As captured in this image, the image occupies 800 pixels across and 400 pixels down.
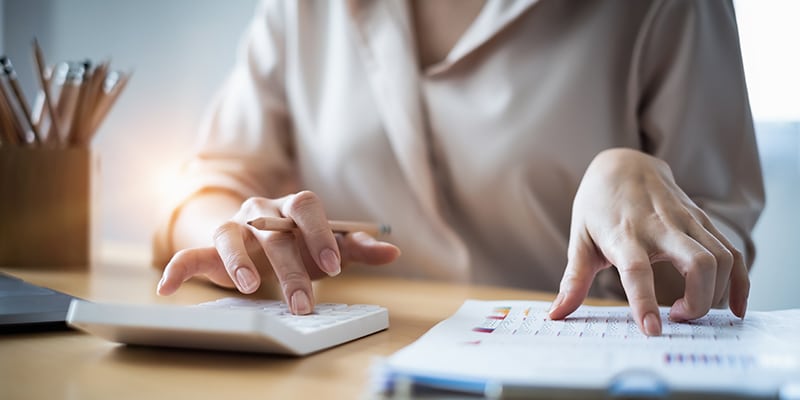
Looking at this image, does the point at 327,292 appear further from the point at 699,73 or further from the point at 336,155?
the point at 699,73

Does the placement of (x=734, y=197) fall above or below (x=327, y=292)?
above

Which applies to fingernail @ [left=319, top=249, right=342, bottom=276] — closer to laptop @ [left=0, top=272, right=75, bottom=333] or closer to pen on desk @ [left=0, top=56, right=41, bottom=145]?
laptop @ [left=0, top=272, right=75, bottom=333]

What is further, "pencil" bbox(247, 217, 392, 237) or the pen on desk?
the pen on desk

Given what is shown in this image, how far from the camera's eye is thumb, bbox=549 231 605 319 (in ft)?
1.83

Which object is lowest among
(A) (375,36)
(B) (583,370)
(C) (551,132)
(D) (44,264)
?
(D) (44,264)

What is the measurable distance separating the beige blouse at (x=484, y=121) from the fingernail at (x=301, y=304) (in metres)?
0.51

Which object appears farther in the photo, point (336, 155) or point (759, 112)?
point (759, 112)

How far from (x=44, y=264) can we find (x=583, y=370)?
2.89ft

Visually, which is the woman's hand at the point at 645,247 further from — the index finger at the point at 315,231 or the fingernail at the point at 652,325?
the index finger at the point at 315,231

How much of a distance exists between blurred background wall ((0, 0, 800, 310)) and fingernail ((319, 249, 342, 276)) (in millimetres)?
1090

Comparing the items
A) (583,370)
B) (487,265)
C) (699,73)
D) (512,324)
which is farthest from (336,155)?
(583,370)

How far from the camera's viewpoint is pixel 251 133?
1.17 meters

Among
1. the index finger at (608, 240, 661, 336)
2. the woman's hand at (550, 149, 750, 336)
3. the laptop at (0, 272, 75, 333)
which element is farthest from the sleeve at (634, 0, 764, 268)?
the laptop at (0, 272, 75, 333)

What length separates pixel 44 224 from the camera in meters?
1.03
